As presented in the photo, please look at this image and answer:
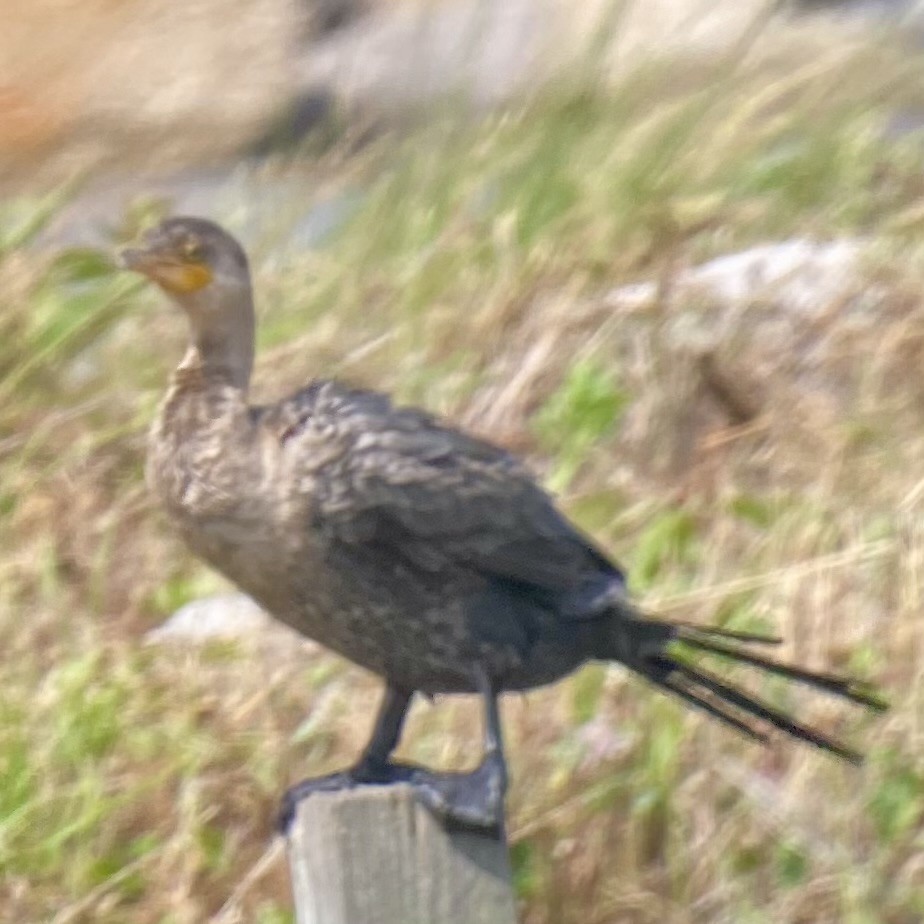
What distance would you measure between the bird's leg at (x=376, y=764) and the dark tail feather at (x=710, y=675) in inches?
12.0

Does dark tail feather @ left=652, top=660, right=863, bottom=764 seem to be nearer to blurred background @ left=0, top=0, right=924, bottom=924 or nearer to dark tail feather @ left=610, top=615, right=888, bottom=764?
dark tail feather @ left=610, top=615, right=888, bottom=764

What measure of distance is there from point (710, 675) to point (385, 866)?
2.12ft

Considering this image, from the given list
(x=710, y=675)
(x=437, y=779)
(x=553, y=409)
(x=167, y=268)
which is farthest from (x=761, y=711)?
(x=553, y=409)

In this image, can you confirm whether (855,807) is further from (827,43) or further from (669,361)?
(827,43)

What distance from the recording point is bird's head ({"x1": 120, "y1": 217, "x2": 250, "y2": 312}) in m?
2.95

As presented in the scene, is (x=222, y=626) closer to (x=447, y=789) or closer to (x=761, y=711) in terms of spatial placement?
(x=761, y=711)

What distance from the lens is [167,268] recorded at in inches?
117

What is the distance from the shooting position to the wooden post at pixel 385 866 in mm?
2309

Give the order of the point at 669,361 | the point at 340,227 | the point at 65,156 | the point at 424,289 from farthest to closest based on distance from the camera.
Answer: the point at 65,156 < the point at 340,227 < the point at 424,289 < the point at 669,361

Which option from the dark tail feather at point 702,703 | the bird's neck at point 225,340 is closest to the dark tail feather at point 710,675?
the dark tail feather at point 702,703

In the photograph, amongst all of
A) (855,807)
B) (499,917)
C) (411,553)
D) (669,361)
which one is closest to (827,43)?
(669,361)

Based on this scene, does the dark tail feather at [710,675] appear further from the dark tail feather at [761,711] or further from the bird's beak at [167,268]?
the bird's beak at [167,268]

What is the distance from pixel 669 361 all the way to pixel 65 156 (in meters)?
2.76

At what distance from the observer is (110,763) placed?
12.2ft
